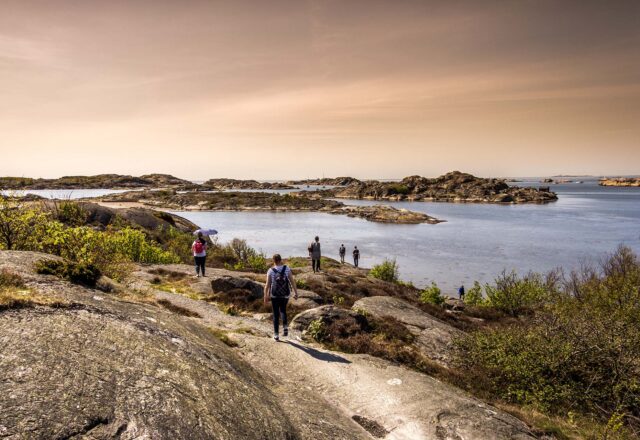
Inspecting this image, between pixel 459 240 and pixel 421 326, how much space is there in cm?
6566

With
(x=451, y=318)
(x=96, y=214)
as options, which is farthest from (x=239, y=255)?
(x=451, y=318)

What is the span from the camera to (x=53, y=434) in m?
5.01

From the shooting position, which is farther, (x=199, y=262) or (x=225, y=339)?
(x=199, y=262)

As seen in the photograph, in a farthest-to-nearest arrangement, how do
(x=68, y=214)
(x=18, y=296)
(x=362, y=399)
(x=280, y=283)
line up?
(x=68, y=214) → (x=280, y=283) → (x=362, y=399) → (x=18, y=296)

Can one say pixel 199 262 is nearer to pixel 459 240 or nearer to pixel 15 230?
pixel 15 230

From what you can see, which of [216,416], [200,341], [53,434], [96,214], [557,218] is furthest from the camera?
[557,218]

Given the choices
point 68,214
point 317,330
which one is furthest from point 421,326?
point 68,214

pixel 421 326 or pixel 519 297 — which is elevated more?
pixel 421 326

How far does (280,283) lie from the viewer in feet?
42.6

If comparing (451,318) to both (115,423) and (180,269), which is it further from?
(115,423)

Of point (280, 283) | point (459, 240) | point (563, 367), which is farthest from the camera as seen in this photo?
point (459, 240)

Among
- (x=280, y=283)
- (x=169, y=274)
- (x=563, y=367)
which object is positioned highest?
(x=280, y=283)

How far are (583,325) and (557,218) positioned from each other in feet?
387

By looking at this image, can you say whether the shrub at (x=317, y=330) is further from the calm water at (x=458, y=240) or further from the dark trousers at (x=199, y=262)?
the calm water at (x=458, y=240)
